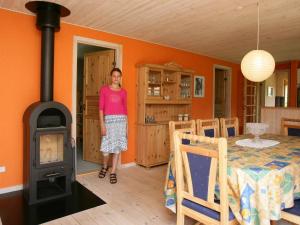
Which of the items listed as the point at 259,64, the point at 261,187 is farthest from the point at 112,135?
the point at 261,187

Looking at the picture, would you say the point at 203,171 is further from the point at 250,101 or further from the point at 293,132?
the point at 250,101

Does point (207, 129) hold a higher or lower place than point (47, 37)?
lower

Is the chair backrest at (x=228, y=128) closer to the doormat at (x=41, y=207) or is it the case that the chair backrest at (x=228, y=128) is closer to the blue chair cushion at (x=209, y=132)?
the blue chair cushion at (x=209, y=132)

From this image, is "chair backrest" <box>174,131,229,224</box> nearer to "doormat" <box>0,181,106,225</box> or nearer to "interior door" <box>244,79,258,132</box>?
"doormat" <box>0,181,106,225</box>

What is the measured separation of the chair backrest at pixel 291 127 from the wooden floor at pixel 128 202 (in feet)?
5.89

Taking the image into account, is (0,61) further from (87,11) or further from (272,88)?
(272,88)

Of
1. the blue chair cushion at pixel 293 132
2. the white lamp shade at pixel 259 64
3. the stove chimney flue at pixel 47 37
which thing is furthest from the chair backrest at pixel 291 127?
the stove chimney flue at pixel 47 37

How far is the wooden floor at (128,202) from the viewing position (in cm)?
219

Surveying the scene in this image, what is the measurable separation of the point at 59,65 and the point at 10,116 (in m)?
0.90

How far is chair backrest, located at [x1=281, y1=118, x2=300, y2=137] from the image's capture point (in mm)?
2986

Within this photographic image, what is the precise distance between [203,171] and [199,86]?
13.0 feet

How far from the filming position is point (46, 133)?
260 cm

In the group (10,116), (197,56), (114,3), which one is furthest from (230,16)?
(10,116)

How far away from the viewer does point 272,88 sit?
776 cm
